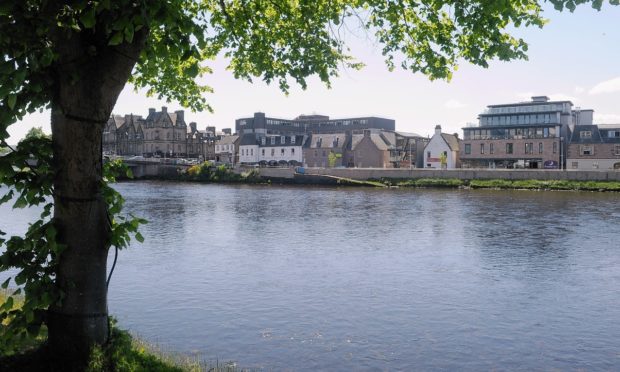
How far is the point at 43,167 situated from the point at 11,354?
2.66 meters

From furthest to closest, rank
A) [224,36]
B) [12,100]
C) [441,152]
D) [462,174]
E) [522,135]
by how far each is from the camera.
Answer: [441,152], [522,135], [462,174], [224,36], [12,100]

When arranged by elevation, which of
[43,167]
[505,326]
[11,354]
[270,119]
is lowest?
[505,326]

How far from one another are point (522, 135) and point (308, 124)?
8755 centimetres

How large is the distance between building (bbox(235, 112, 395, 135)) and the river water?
→ 434 ft

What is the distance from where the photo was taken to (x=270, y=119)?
579 feet

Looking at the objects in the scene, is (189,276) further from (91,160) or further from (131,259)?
(91,160)

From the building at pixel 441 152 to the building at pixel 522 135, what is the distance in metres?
2.65

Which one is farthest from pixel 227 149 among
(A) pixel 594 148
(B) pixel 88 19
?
(B) pixel 88 19

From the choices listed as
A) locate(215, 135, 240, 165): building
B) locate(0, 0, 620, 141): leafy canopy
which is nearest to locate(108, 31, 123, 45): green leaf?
locate(0, 0, 620, 141): leafy canopy

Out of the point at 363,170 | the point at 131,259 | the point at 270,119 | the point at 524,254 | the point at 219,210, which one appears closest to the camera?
the point at 131,259

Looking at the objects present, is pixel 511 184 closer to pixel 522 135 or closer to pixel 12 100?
pixel 522 135

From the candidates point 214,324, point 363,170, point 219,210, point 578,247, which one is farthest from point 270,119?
point 214,324

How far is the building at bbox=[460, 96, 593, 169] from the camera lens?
99250mm

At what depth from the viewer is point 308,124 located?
180 metres
